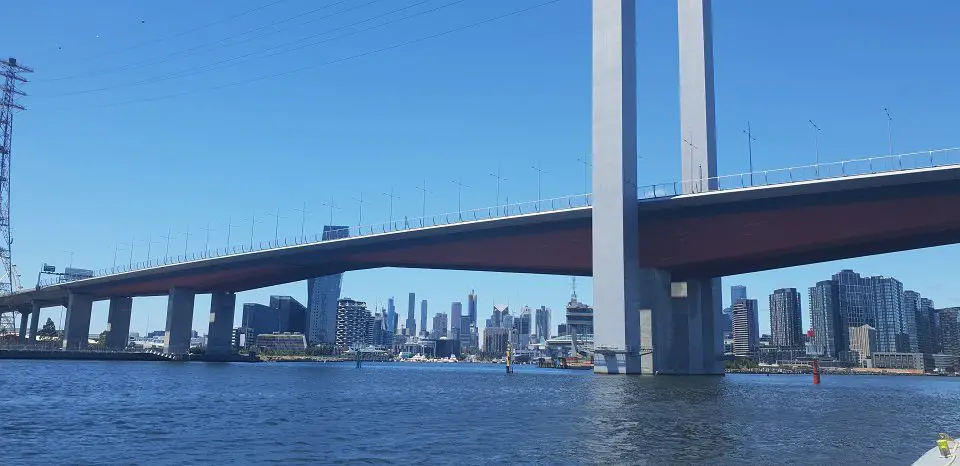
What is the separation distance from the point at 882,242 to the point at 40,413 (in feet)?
228

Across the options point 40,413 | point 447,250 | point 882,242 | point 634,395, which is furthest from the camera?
point 447,250

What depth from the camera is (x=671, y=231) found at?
3204 inches

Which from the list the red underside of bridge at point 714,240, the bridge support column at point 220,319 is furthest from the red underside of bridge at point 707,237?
the bridge support column at point 220,319

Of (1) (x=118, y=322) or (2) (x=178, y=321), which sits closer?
(2) (x=178, y=321)

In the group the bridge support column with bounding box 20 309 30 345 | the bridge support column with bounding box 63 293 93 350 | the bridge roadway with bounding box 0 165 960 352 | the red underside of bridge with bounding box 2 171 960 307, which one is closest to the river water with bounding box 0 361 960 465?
the bridge roadway with bounding box 0 165 960 352

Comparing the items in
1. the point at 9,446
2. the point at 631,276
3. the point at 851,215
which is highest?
the point at 851,215

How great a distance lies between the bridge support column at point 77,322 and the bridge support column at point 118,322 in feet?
13.5

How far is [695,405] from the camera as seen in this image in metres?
45.0

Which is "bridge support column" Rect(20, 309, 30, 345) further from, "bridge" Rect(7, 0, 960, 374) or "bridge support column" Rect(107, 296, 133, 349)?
"bridge" Rect(7, 0, 960, 374)

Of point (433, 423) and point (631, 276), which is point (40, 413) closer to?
point (433, 423)

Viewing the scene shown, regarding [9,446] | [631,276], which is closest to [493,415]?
[9,446]

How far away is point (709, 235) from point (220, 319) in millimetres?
93712

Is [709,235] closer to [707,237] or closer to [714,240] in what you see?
[707,237]

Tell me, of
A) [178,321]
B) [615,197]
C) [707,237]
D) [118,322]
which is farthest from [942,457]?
[118,322]
